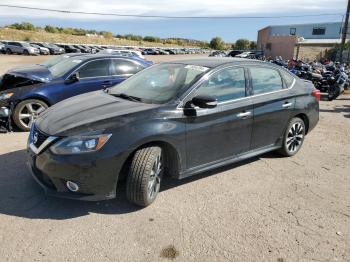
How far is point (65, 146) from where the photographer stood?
11.9ft

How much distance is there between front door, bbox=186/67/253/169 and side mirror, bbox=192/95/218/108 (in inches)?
5.0

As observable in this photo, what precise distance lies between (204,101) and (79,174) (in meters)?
1.57

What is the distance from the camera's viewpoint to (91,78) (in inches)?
302

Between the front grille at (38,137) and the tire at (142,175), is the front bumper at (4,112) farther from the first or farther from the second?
the tire at (142,175)

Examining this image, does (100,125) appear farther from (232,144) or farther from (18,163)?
(18,163)

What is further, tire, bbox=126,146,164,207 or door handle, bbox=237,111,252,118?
door handle, bbox=237,111,252,118

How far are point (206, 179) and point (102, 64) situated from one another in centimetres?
423

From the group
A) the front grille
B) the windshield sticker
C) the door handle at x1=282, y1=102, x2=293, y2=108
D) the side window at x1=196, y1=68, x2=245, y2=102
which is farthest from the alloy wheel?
the front grille

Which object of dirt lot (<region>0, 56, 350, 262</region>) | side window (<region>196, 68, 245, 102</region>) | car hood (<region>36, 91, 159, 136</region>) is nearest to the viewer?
dirt lot (<region>0, 56, 350, 262</region>)

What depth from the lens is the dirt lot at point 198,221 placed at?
3289mm

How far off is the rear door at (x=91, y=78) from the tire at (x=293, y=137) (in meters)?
3.94

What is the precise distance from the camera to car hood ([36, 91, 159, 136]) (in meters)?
3.72

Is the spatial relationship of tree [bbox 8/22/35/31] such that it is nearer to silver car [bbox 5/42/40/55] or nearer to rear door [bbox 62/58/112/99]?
silver car [bbox 5/42/40/55]

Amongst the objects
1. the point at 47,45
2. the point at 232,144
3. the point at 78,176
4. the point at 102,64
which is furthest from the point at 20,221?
the point at 47,45
